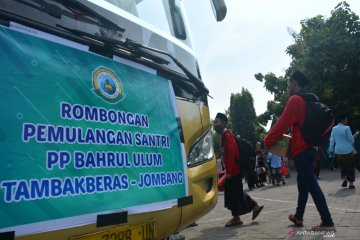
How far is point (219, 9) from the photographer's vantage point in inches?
158

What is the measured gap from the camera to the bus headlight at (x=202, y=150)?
309cm

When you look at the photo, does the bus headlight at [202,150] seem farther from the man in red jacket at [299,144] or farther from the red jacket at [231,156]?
the red jacket at [231,156]

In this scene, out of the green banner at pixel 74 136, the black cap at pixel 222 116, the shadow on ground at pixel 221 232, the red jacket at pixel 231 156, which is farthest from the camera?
the black cap at pixel 222 116

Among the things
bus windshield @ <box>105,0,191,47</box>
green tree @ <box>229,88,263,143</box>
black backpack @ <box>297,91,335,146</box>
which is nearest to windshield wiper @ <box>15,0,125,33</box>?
bus windshield @ <box>105,0,191,47</box>

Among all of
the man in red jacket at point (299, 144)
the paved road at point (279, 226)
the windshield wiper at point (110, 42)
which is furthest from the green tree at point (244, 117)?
the windshield wiper at point (110, 42)

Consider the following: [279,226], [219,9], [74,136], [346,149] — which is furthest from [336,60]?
[74,136]

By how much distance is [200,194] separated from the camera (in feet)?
10.1

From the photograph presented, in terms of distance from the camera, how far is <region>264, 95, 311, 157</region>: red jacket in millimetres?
4500

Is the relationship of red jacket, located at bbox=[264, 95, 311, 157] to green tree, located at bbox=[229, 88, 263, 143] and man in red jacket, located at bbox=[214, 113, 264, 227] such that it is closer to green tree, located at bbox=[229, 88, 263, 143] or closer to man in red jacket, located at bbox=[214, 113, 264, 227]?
man in red jacket, located at bbox=[214, 113, 264, 227]

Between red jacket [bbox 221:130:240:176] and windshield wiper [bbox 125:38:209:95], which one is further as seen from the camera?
red jacket [bbox 221:130:240:176]

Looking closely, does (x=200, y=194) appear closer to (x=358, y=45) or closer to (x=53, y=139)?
(x=53, y=139)

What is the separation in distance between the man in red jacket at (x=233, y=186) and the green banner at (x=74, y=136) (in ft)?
10.1

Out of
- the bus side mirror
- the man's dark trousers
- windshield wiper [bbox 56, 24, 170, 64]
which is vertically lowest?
the man's dark trousers

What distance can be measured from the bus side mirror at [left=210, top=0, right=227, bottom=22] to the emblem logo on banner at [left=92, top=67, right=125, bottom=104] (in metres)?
1.87
